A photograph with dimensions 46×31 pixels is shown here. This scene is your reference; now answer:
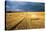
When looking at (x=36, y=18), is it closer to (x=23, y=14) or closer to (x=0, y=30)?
(x=23, y=14)

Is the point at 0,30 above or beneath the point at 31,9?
beneath

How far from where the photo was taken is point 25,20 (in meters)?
1.42

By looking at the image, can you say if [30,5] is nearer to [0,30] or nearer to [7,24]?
[7,24]

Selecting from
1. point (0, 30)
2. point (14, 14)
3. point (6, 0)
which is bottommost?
point (0, 30)

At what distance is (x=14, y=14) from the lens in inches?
55.2

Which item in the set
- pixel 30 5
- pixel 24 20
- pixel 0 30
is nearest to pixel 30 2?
pixel 30 5

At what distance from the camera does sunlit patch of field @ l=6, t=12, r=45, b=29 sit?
139cm

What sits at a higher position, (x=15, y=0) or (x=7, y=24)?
(x=15, y=0)

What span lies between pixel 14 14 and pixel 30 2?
0.33m

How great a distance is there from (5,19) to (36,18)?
1.67 ft

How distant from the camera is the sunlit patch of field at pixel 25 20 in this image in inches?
54.7

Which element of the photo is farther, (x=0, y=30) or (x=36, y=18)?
(x=36, y=18)

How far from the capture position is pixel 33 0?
144cm

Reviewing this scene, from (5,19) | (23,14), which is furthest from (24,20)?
(5,19)
